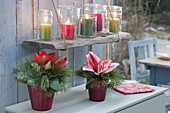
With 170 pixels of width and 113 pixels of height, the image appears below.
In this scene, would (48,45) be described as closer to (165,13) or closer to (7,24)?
(7,24)

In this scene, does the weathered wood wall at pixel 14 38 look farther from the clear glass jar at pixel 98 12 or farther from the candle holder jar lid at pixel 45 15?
the clear glass jar at pixel 98 12

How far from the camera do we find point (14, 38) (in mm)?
1814

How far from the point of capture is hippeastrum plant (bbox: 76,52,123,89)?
6.24 ft

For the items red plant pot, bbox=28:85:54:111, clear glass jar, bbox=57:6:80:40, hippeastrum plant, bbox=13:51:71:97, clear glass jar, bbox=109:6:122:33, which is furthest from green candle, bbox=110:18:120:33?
red plant pot, bbox=28:85:54:111

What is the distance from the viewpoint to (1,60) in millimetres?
1764

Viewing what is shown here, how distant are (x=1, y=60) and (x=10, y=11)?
0.24 meters

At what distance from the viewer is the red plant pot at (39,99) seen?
5.61 feet

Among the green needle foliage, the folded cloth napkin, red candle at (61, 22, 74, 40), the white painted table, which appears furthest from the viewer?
the folded cloth napkin

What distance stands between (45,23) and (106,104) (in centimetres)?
51

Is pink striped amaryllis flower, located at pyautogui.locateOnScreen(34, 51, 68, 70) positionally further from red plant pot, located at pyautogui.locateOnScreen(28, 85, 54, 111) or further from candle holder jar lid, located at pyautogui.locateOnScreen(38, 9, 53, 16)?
candle holder jar lid, located at pyautogui.locateOnScreen(38, 9, 53, 16)

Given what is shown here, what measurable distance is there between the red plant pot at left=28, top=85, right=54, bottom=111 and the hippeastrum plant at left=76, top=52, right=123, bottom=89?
0.26m

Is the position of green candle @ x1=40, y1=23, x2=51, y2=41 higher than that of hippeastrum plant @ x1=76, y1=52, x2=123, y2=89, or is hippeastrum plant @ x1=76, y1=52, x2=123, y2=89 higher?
green candle @ x1=40, y1=23, x2=51, y2=41

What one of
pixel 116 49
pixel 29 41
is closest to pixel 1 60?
pixel 29 41

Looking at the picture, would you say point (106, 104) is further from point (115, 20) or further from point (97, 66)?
point (115, 20)
